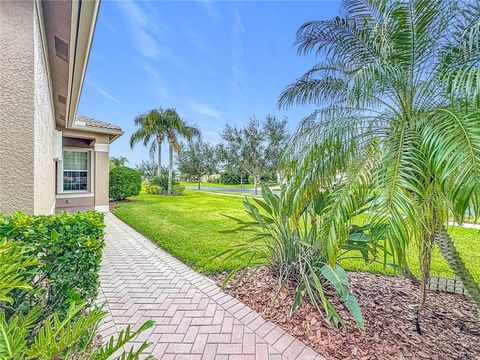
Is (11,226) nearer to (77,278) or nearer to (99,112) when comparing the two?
(77,278)

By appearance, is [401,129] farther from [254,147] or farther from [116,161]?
[116,161]

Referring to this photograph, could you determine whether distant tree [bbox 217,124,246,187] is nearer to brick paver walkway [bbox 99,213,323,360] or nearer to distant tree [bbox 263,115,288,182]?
distant tree [bbox 263,115,288,182]

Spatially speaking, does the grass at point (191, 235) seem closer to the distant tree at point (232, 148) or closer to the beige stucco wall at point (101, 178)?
the beige stucco wall at point (101, 178)

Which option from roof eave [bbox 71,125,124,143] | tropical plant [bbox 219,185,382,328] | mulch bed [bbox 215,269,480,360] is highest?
roof eave [bbox 71,125,124,143]

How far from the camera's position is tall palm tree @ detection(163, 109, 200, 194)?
23875 mm

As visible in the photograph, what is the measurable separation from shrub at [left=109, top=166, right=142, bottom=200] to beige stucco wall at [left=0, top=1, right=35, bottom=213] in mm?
15427

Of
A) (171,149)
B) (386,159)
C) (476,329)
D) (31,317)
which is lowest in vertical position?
(476,329)

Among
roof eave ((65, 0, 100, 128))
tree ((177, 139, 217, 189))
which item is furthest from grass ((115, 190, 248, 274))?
tree ((177, 139, 217, 189))

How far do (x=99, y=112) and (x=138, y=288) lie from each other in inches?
1144

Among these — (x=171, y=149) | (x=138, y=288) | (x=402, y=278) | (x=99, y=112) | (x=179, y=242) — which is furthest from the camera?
(x=99, y=112)

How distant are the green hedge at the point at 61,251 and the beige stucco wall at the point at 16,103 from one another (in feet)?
2.43

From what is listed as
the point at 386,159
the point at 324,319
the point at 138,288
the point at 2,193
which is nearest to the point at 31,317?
the point at 2,193

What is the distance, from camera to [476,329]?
3.47 metres

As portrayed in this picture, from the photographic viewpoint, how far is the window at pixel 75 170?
12766mm
